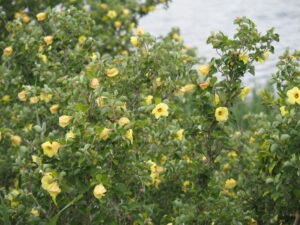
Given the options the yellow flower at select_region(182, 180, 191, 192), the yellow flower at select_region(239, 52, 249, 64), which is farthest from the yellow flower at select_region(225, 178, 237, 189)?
the yellow flower at select_region(239, 52, 249, 64)

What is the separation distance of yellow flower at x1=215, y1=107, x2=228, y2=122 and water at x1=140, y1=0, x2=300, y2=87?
2.97 metres

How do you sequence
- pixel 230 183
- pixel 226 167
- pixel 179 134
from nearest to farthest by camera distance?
pixel 179 134 < pixel 230 183 < pixel 226 167

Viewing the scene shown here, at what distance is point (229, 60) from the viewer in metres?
2.14

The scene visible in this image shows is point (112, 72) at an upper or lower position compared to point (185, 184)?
upper

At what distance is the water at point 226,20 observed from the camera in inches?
212

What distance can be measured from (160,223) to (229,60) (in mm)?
827

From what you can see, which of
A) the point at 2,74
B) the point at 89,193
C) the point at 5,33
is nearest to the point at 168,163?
the point at 89,193

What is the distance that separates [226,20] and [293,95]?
4.51 meters

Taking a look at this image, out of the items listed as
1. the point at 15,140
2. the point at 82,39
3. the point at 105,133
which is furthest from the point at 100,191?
the point at 82,39

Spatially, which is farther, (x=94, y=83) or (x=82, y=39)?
(x=82, y=39)

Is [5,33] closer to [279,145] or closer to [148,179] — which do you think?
[148,179]

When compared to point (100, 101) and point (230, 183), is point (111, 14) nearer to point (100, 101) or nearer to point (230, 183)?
point (230, 183)

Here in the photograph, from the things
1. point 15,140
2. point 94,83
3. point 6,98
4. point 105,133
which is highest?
point 94,83

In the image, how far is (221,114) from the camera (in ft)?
6.92
